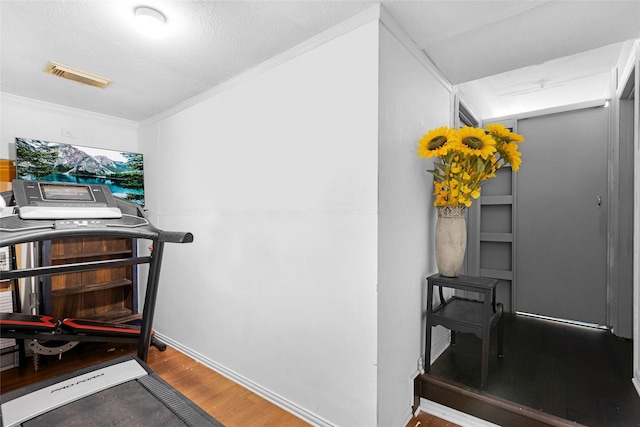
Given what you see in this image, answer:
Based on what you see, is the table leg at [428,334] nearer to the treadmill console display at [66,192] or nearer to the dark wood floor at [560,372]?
the dark wood floor at [560,372]

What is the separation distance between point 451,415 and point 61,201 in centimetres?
262

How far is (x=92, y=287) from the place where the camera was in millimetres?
3232

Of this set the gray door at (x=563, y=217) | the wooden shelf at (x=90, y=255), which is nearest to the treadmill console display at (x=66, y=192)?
the wooden shelf at (x=90, y=255)

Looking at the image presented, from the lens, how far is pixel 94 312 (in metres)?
3.43

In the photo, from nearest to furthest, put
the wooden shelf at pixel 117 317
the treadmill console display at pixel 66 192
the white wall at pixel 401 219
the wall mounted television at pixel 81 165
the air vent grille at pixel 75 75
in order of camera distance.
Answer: the treadmill console display at pixel 66 192, the white wall at pixel 401 219, the air vent grille at pixel 75 75, the wall mounted television at pixel 81 165, the wooden shelf at pixel 117 317

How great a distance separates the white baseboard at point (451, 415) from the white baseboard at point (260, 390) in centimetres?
67

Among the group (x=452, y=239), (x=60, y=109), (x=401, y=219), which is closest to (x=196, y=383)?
(x=401, y=219)

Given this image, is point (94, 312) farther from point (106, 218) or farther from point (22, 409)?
point (106, 218)

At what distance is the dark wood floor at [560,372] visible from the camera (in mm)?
1806

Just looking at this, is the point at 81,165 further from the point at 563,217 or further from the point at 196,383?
the point at 563,217

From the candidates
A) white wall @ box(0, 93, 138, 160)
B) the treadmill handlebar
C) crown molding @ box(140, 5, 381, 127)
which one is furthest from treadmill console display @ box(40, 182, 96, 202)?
white wall @ box(0, 93, 138, 160)

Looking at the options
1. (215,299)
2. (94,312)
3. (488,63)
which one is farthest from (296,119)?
(94,312)

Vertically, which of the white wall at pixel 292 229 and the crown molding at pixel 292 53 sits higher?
the crown molding at pixel 292 53

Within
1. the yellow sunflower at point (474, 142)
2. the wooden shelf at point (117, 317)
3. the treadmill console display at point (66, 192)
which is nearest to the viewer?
the treadmill console display at point (66, 192)
